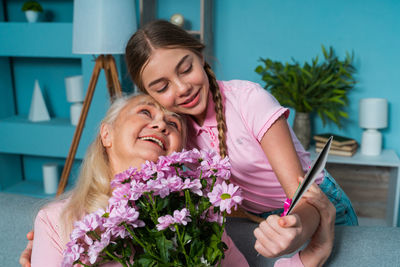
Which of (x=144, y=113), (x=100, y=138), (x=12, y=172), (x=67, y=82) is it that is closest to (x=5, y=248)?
(x=100, y=138)

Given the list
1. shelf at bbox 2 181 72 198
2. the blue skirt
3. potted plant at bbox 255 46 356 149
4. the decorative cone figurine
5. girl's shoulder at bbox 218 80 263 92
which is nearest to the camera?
girl's shoulder at bbox 218 80 263 92

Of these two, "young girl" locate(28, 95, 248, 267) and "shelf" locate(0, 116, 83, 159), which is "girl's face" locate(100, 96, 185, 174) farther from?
"shelf" locate(0, 116, 83, 159)

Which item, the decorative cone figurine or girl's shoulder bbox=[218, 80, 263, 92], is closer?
girl's shoulder bbox=[218, 80, 263, 92]

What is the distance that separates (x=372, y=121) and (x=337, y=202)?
1389mm

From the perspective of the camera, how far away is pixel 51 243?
1.01 metres

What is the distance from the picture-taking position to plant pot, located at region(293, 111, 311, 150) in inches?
111

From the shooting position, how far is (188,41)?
123 centimetres

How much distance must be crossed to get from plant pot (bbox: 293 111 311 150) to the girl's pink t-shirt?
1.44m

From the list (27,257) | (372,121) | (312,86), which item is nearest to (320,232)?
(27,257)

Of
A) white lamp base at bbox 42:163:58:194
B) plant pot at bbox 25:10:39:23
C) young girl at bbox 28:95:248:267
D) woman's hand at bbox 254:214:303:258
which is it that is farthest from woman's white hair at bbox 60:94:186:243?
white lamp base at bbox 42:163:58:194

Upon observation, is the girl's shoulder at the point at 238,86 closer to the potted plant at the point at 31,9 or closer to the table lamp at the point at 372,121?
the table lamp at the point at 372,121

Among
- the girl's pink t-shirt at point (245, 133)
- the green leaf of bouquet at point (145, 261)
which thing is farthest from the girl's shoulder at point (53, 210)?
the girl's pink t-shirt at point (245, 133)

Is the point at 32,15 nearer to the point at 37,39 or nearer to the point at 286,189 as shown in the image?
the point at 37,39

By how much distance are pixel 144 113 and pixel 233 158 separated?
0.34 metres
